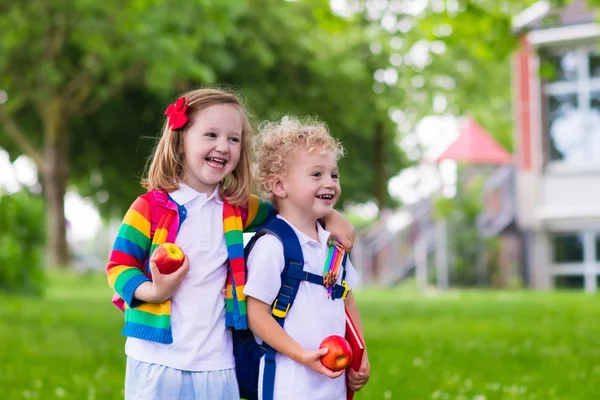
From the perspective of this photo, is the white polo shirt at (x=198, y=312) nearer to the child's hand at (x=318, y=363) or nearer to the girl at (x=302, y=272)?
the girl at (x=302, y=272)

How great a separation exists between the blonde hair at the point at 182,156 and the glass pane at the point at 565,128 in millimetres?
19627

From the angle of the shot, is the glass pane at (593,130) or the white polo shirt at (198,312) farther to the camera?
the glass pane at (593,130)

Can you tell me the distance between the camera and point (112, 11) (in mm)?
21531

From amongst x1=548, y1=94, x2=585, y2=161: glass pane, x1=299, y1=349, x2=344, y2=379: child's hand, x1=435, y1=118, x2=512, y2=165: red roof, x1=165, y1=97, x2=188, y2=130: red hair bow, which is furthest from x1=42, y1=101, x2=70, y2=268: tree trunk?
x1=299, y1=349, x2=344, y2=379: child's hand

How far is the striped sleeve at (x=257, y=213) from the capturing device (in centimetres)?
355

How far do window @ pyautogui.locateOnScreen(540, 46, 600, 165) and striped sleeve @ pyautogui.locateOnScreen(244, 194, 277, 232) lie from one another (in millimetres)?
19433

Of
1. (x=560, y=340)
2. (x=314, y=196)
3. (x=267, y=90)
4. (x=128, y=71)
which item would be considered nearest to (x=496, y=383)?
(x=560, y=340)

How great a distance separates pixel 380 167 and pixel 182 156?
2866cm

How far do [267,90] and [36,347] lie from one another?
2075 cm

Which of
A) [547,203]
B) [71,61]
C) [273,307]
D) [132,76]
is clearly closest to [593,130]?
[547,203]

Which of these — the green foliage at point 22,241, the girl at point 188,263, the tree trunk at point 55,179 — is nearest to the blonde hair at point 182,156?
the girl at point 188,263

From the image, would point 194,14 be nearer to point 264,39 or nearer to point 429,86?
point 264,39

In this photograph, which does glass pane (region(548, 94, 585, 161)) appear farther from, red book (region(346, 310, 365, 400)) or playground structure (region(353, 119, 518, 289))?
red book (region(346, 310, 365, 400))

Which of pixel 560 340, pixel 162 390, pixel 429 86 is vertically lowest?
pixel 162 390
